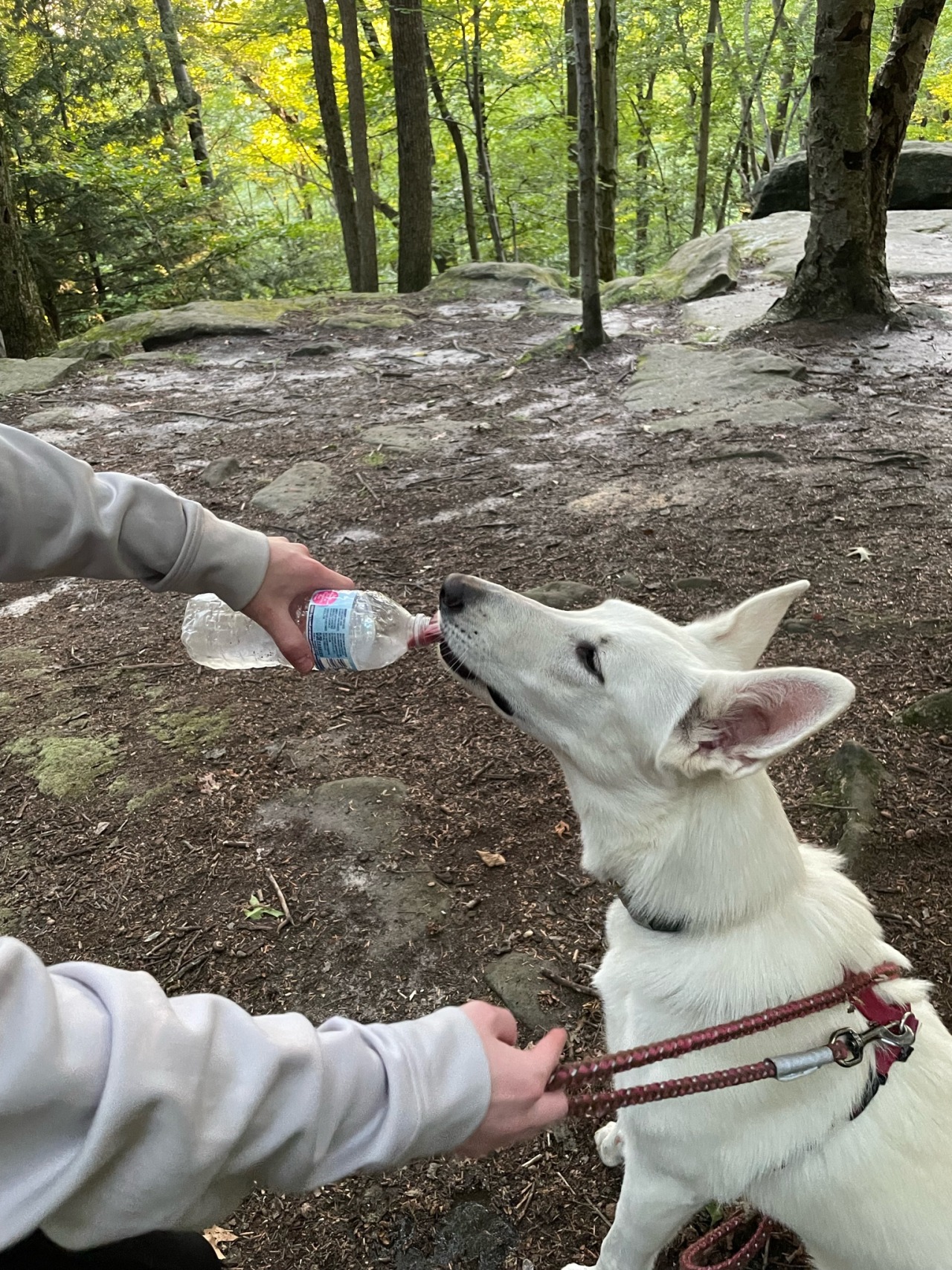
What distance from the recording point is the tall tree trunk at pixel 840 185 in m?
7.37

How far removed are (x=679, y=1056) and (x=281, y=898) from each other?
1887mm

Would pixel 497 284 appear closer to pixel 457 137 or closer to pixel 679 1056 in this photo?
pixel 457 137

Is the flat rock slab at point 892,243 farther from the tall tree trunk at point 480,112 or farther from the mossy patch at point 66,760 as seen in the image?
the mossy patch at point 66,760

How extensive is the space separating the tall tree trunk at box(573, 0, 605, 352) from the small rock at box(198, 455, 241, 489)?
4330 mm

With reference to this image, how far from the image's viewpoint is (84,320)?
591 inches

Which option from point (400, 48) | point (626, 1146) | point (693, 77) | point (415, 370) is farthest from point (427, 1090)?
point (693, 77)

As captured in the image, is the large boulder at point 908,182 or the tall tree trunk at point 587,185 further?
the large boulder at point 908,182

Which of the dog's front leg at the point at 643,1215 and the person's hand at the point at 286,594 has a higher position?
the person's hand at the point at 286,594

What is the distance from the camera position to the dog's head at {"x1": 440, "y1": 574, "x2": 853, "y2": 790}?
1.91m

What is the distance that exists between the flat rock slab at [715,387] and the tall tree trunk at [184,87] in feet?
44.4

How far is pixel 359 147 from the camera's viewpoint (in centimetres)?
1434

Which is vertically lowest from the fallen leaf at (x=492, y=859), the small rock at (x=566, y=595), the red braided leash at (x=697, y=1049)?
the fallen leaf at (x=492, y=859)

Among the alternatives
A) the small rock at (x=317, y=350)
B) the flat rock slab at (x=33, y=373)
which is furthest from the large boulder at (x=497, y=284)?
the flat rock slab at (x=33, y=373)

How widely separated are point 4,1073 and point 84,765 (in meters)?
3.11
